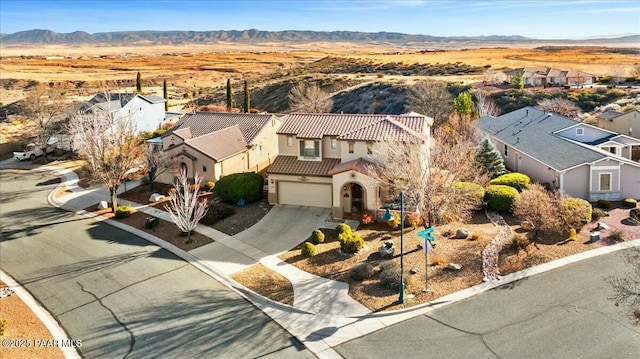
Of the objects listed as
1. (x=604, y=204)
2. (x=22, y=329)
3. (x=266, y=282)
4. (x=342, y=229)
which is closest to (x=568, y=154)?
(x=604, y=204)

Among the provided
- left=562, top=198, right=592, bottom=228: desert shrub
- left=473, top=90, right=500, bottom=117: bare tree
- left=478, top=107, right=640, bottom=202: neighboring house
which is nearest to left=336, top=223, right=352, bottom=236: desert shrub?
left=562, top=198, right=592, bottom=228: desert shrub

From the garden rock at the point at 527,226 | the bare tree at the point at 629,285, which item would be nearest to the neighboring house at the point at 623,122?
the garden rock at the point at 527,226

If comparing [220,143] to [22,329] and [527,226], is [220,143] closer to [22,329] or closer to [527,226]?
Answer: [22,329]

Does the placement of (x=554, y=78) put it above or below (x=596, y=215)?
above

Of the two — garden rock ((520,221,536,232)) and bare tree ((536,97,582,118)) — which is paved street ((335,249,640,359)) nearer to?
garden rock ((520,221,536,232))

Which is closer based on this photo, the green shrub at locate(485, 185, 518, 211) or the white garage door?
the green shrub at locate(485, 185, 518, 211)

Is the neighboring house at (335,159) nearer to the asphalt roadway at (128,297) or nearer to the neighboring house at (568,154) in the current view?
the neighboring house at (568,154)

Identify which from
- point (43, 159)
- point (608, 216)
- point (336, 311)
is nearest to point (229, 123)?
point (43, 159)
